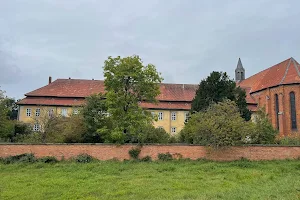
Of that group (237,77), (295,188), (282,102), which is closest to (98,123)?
(295,188)

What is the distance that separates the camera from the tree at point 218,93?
108ft

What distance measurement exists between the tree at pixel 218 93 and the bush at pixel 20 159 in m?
18.4

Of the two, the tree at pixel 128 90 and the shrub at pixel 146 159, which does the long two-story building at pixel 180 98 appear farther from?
the shrub at pixel 146 159

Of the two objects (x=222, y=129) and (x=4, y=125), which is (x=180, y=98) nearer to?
(x=222, y=129)

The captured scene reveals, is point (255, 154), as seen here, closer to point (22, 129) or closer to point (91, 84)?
point (22, 129)

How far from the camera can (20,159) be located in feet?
70.8

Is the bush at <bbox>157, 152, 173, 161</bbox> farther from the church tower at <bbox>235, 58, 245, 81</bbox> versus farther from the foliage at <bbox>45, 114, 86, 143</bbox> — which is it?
the church tower at <bbox>235, 58, 245, 81</bbox>

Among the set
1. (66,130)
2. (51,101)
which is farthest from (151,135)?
(51,101)

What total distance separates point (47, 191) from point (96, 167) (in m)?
6.67

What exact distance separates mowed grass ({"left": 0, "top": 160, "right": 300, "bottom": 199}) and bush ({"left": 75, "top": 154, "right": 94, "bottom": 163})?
1.15 m

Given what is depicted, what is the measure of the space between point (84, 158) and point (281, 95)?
29.7 meters

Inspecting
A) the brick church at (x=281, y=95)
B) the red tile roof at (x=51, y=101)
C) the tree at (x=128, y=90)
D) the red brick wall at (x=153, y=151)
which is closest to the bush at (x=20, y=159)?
the red brick wall at (x=153, y=151)

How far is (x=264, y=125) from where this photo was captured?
86.3ft

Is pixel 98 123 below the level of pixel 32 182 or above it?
above
